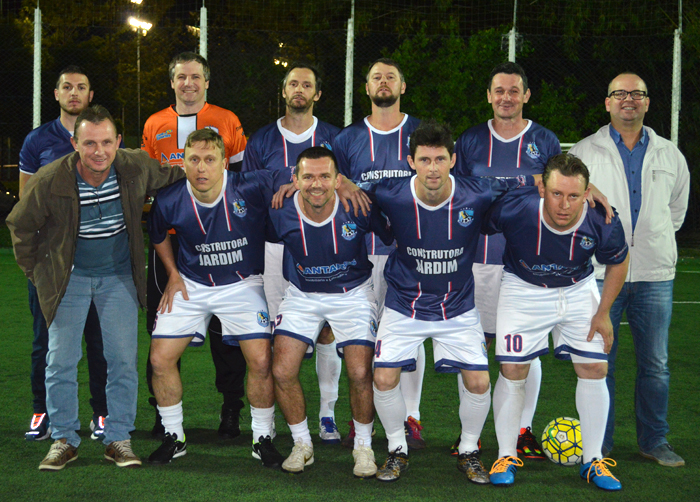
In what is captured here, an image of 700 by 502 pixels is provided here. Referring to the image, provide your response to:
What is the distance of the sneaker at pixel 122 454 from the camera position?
3.80 meters

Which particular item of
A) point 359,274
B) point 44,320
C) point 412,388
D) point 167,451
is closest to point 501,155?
point 359,274

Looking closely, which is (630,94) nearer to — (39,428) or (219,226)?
(219,226)

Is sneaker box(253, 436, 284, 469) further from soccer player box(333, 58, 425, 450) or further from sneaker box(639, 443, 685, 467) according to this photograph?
sneaker box(639, 443, 685, 467)

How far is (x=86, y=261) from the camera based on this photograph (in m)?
3.88

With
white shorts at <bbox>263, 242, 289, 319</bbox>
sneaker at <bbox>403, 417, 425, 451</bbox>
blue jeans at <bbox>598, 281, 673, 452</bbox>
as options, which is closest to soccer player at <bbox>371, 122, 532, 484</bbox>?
sneaker at <bbox>403, 417, 425, 451</bbox>

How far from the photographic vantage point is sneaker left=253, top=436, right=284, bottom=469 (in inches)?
153

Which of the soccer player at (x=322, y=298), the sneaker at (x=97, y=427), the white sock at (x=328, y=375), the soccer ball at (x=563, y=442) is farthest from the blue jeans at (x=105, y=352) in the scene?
the soccer ball at (x=563, y=442)

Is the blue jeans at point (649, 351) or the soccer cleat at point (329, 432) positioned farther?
the soccer cleat at point (329, 432)

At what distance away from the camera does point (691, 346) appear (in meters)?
6.45

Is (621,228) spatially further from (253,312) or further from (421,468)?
(253,312)

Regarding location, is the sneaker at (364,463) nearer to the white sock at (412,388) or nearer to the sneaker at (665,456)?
the white sock at (412,388)

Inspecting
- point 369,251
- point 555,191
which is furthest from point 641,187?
point 369,251

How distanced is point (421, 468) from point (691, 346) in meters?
3.67

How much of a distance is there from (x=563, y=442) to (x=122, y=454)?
230cm
